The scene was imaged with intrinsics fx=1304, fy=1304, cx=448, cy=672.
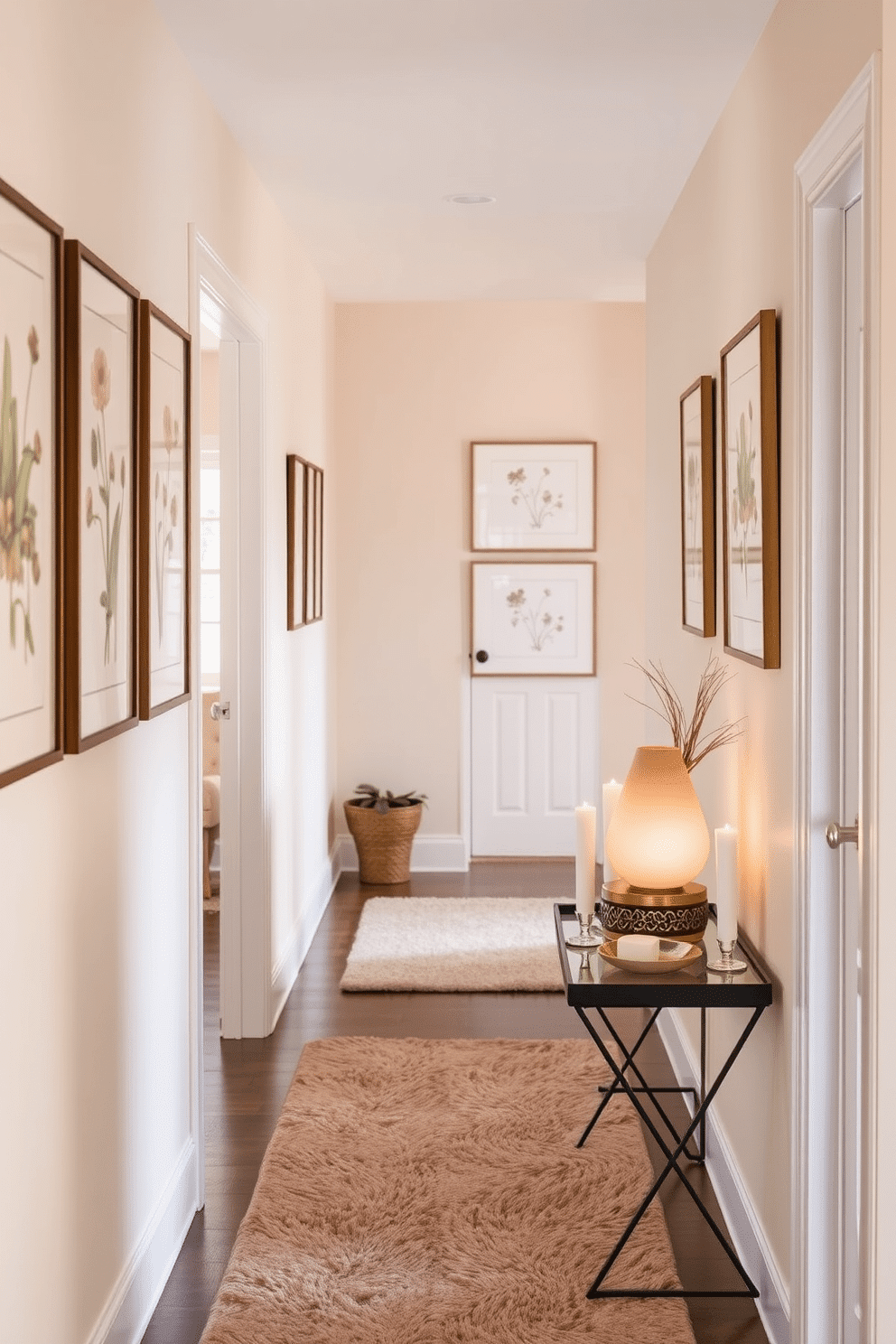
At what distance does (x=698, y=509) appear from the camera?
3424mm

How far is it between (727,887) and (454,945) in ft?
8.40

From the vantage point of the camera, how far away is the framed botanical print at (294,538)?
456 cm

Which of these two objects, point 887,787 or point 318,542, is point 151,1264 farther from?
point 318,542

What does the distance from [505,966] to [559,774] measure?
1.92 metres

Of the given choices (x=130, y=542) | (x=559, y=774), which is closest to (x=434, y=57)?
(x=130, y=542)

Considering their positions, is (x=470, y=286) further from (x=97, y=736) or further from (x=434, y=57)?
(x=97, y=736)

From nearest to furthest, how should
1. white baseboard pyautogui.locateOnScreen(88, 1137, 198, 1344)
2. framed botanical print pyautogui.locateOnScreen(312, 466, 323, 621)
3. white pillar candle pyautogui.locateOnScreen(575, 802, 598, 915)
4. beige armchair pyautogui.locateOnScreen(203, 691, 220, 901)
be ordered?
white baseboard pyautogui.locateOnScreen(88, 1137, 198, 1344), white pillar candle pyautogui.locateOnScreen(575, 802, 598, 915), framed botanical print pyautogui.locateOnScreen(312, 466, 323, 621), beige armchair pyautogui.locateOnScreen(203, 691, 220, 901)

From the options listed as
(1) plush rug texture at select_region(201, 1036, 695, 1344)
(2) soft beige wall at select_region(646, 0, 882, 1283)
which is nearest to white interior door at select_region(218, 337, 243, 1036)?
(1) plush rug texture at select_region(201, 1036, 695, 1344)

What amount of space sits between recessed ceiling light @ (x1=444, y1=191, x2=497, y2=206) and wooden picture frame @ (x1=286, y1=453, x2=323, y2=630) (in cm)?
102

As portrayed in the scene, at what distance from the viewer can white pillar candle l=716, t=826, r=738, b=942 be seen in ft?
8.57

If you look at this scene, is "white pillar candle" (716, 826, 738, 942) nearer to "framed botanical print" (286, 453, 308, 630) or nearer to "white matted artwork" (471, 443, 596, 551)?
"framed botanical print" (286, 453, 308, 630)

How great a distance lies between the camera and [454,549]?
6.52 metres

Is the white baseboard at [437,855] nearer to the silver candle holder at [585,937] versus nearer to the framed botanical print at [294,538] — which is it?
the framed botanical print at [294,538]

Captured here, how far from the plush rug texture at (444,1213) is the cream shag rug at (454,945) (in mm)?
709
